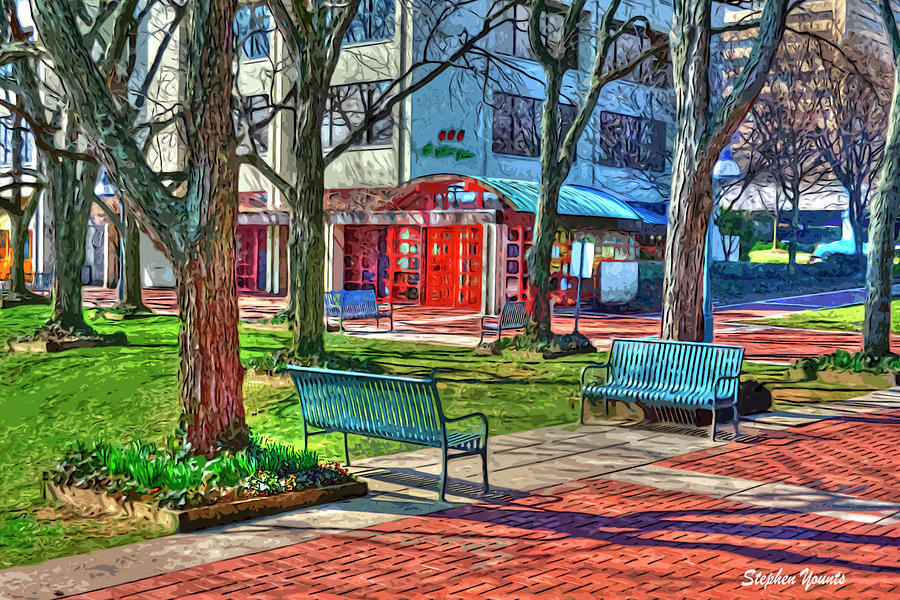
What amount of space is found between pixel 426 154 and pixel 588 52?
27.7 feet

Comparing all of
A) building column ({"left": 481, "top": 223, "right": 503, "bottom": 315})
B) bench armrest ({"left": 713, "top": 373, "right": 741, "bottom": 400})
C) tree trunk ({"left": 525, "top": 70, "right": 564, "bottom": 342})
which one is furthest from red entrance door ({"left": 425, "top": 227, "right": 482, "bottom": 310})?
bench armrest ({"left": 713, "top": 373, "right": 741, "bottom": 400})

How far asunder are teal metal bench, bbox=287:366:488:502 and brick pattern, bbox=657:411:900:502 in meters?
2.22

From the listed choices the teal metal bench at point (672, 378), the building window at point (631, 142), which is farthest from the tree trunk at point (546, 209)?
the building window at point (631, 142)

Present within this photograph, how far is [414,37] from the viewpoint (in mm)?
34312

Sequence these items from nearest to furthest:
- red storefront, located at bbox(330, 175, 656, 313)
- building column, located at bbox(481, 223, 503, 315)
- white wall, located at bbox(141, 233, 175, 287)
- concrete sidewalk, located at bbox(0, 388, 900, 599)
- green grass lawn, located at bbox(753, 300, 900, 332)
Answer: concrete sidewalk, located at bbox(0, 388, 900, 599)
green grass lawn, located at bbox(753, 300, 900, 332)
red storefront, located at bbox(330, 175, 656, 313)
building column, located at bbox(481, 223, 503, 315)
white wall, located at bbox(141, 233, 175, 287)

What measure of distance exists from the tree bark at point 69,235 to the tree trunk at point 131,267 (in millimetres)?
7971

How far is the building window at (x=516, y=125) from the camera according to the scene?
35625mm

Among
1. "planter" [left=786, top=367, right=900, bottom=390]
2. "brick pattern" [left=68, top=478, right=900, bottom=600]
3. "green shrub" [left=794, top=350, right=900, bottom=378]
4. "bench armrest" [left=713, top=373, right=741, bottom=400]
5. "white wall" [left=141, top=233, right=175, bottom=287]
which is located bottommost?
"brick pattern" [left=68, top=478, right=900, bottom=600]

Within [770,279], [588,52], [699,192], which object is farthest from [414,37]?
[699,192]

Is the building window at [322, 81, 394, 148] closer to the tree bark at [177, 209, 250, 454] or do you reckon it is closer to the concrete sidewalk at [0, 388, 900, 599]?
the concrete sidewalk at [0, 388, 900, 599]

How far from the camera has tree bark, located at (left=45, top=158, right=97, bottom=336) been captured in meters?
20.6

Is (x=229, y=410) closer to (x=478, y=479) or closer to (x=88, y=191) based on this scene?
(x=478, y=479)

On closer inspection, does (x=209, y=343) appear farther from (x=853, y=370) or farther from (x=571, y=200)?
(x=571, y=200)

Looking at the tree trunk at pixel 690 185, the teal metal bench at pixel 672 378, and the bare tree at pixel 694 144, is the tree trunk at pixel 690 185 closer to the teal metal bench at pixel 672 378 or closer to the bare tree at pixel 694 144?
the bare tree at pixel 694 144
